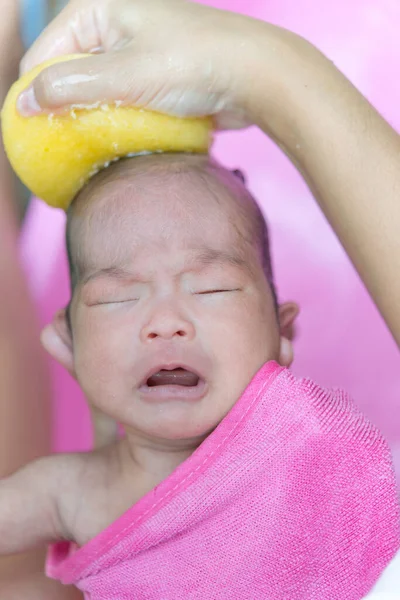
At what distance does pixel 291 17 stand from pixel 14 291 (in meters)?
0.84

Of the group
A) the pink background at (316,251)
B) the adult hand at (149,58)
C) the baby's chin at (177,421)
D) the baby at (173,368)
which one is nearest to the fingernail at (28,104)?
the adult hand at (149,58)

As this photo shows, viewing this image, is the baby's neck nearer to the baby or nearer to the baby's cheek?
the baby

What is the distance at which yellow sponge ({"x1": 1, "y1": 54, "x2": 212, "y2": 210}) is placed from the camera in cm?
99

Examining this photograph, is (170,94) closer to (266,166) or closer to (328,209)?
(328,209)

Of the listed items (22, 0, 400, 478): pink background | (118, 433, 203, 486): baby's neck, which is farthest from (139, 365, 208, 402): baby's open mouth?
(22, 0, 400, 478): pink background

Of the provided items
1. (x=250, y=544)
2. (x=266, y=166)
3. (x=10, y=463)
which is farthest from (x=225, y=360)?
(x=266, y=166)

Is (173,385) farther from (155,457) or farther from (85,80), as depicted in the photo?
(85,80)

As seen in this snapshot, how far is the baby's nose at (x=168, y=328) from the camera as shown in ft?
3.03

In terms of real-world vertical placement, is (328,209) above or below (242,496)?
above

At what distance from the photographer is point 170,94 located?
0.97 meters

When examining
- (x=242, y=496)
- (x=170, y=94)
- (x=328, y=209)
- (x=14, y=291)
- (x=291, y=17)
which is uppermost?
(x=291, y=17)

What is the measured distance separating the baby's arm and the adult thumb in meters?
0.50

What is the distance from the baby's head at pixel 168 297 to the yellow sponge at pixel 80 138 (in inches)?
1.0

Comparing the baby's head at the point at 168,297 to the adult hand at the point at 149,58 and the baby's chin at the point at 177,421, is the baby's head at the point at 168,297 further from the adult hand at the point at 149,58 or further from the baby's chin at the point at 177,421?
the adult hand at the point at 149,58
